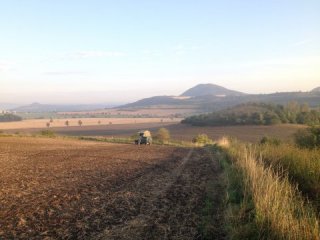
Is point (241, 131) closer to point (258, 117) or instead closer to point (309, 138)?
point (258, 117)

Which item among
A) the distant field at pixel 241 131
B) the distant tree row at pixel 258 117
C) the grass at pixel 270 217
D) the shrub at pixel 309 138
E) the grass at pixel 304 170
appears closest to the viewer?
the grass at pixel 270 217

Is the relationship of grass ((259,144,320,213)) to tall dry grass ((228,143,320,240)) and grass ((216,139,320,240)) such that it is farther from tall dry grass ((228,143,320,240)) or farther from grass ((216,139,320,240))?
tall dry grass ((228,143,320,240))

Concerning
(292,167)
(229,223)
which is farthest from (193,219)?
(292,167)

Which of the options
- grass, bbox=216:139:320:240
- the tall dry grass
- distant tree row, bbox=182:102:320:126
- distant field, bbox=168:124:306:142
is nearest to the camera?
the tall dry grass

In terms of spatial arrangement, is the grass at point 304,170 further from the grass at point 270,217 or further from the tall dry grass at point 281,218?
the tall dry grass at point 281,218

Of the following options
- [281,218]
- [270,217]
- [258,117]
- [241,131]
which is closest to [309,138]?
[270,217]

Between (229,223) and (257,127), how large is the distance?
80466 millimetres

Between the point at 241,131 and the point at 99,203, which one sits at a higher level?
the point at 99,203

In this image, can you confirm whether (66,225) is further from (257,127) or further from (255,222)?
(257,127)

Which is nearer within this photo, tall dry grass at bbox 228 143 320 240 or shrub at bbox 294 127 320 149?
tall dry grass at bbox 228 143 320 240

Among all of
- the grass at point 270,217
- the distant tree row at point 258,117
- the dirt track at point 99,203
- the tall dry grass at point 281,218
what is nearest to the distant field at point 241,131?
the distant tree row at point 258,117

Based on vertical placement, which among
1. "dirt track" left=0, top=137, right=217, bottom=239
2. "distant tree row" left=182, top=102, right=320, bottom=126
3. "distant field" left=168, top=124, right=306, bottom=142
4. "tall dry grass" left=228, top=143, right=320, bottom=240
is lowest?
"distant field" left=168, top=124, right=306, bottom=142

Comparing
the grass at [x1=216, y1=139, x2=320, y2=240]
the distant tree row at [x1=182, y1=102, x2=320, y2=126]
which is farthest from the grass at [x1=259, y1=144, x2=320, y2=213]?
the distant tree row at [x1=182, y1=102, x2=320, y2=126]

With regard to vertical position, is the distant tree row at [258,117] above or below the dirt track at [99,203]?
below
